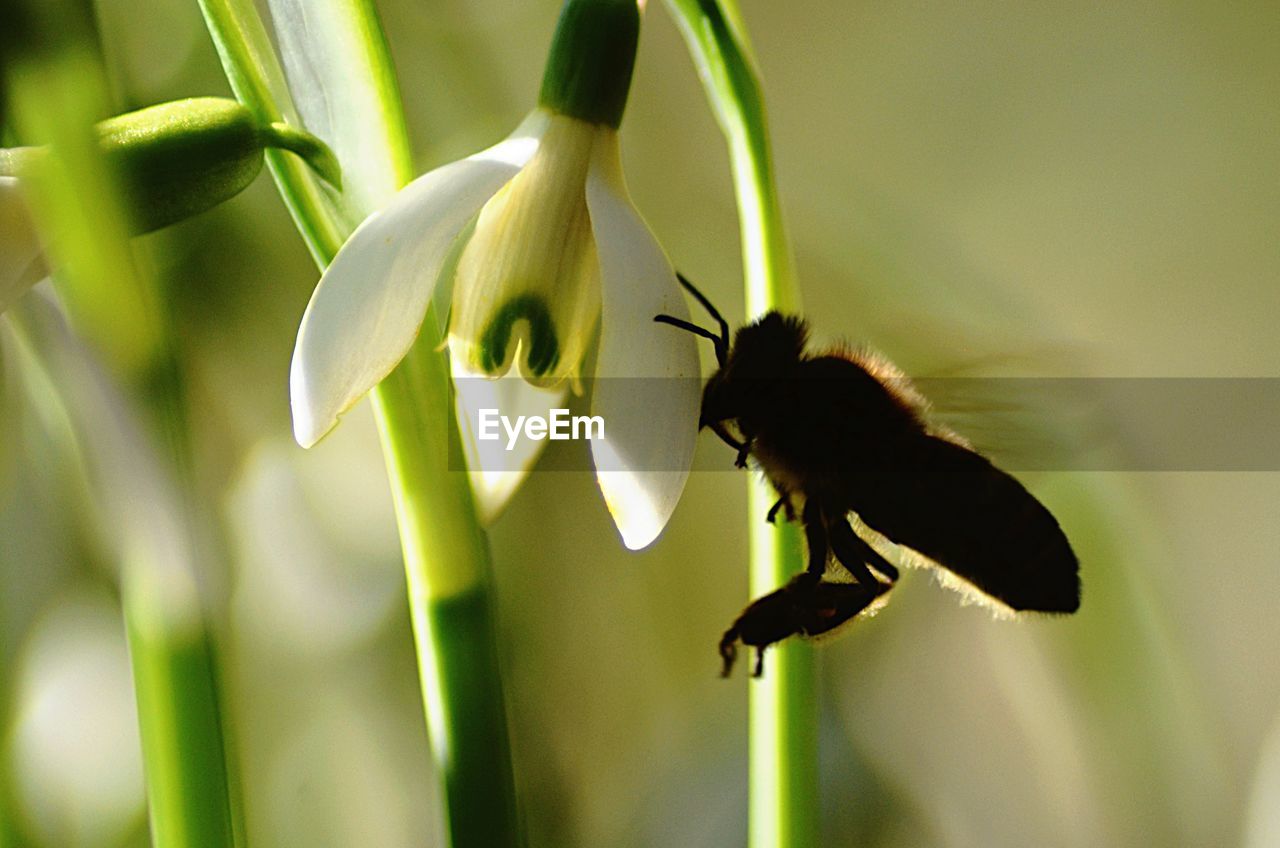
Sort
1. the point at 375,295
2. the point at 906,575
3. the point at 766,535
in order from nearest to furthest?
1. the point at 375,295
2. the point at 766,535
3. the point at 906,575

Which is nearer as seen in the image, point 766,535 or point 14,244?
point 14,244

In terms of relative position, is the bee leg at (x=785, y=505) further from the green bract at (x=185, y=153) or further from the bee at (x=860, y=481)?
the green bract at (x=185, y=153)

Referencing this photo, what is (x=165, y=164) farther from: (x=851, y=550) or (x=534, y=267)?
(x=851, y=550)

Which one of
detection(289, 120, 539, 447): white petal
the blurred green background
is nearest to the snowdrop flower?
detection(289, 120, 539, 447): white petal

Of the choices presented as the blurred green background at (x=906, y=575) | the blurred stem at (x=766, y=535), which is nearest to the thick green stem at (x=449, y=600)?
the blurred stem at (x=766, y=535)

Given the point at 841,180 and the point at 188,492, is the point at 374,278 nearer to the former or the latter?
the point at 188,492

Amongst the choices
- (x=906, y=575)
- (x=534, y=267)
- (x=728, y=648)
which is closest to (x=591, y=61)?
(x=534, y=267)

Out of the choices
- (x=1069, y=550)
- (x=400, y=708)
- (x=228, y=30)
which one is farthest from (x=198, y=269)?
(x=1069, y=550)
